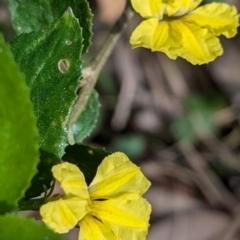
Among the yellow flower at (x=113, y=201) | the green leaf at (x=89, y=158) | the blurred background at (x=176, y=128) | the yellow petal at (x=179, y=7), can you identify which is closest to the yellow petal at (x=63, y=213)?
the yellow flower at (x=113, y=201)

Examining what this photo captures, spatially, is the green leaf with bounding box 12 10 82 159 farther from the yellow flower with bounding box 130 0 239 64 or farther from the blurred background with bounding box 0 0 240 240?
the blurred background with bounding box 0 0 240 240

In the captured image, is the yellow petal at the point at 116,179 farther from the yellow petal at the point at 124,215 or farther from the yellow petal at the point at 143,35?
the yellow petal at the point at 143,35

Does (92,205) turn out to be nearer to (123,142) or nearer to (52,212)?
(52,212)

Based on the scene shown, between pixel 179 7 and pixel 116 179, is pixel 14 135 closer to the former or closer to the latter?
pixel 116 179

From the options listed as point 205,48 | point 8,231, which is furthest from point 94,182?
point 205,48

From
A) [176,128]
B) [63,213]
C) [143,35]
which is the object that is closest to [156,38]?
[143,35]
